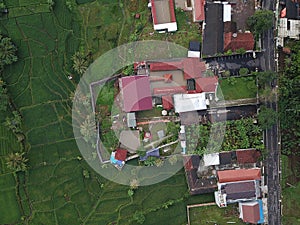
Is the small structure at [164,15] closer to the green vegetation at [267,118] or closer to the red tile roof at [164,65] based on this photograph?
the red tile roof at [164,65]

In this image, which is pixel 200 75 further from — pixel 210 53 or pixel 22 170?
pixel 22 170

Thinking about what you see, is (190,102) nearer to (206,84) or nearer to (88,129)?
(206,84)

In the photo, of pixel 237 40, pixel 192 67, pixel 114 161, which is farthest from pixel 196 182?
pixel 237 40

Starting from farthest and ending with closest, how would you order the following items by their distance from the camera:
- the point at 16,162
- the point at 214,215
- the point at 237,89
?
the point at 237,89 → the point at 214,215 → the point at 16,162

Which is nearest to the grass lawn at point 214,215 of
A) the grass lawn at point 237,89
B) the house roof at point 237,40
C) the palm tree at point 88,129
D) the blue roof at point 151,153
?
the blue roof at point 151,153

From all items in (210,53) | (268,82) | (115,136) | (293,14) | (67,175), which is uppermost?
(293,14)

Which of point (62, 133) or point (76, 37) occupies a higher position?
point (76, 37)

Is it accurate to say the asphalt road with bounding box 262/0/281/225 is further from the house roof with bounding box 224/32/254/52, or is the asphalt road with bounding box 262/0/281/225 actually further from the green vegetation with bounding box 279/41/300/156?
the house roof with bounding box 224/32/254/52

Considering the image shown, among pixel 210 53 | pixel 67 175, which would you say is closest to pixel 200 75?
pixel 210 53
